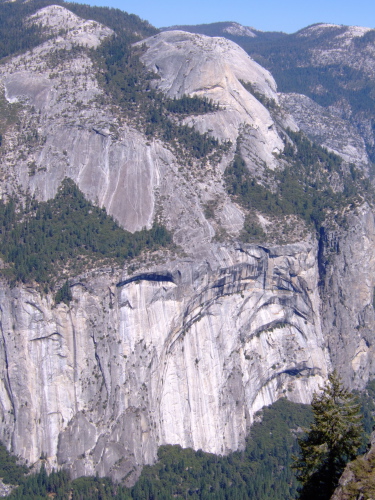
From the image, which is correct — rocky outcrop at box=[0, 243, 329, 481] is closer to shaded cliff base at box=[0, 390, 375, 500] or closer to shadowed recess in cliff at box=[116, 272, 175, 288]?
shadowed recess in cliff at box=[116, 272, 175, 288]

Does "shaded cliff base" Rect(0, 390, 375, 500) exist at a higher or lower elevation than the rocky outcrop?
lower

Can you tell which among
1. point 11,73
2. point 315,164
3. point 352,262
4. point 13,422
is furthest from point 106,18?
point 13,422

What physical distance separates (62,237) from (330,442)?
178 feet

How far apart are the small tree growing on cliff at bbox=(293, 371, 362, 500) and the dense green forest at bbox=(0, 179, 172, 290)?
44846mm

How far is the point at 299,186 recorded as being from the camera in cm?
11944

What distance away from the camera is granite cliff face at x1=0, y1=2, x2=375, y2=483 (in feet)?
297

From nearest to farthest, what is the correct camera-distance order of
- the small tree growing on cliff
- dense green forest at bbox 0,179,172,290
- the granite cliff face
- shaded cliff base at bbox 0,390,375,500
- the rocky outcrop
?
the small tree growing on cliff < shaded cliff base at bbox 0,390,375,500 < the rocky outcrop < the granite cliff face < dense green forest at bbox 0,179,172,290

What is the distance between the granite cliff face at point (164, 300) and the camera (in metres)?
90.4

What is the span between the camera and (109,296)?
93062mm

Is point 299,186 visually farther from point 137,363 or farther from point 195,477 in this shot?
point 195,477

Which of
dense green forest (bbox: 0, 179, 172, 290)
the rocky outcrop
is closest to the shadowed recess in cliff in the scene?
the rocky outcrop

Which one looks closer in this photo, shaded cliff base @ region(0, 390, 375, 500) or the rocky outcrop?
shaded cliff base @ region(0, 390, 375, 500)

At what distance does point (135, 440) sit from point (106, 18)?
3855 inches

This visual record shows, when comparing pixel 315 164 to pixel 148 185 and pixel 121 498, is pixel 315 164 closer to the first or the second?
pixel 148 185
